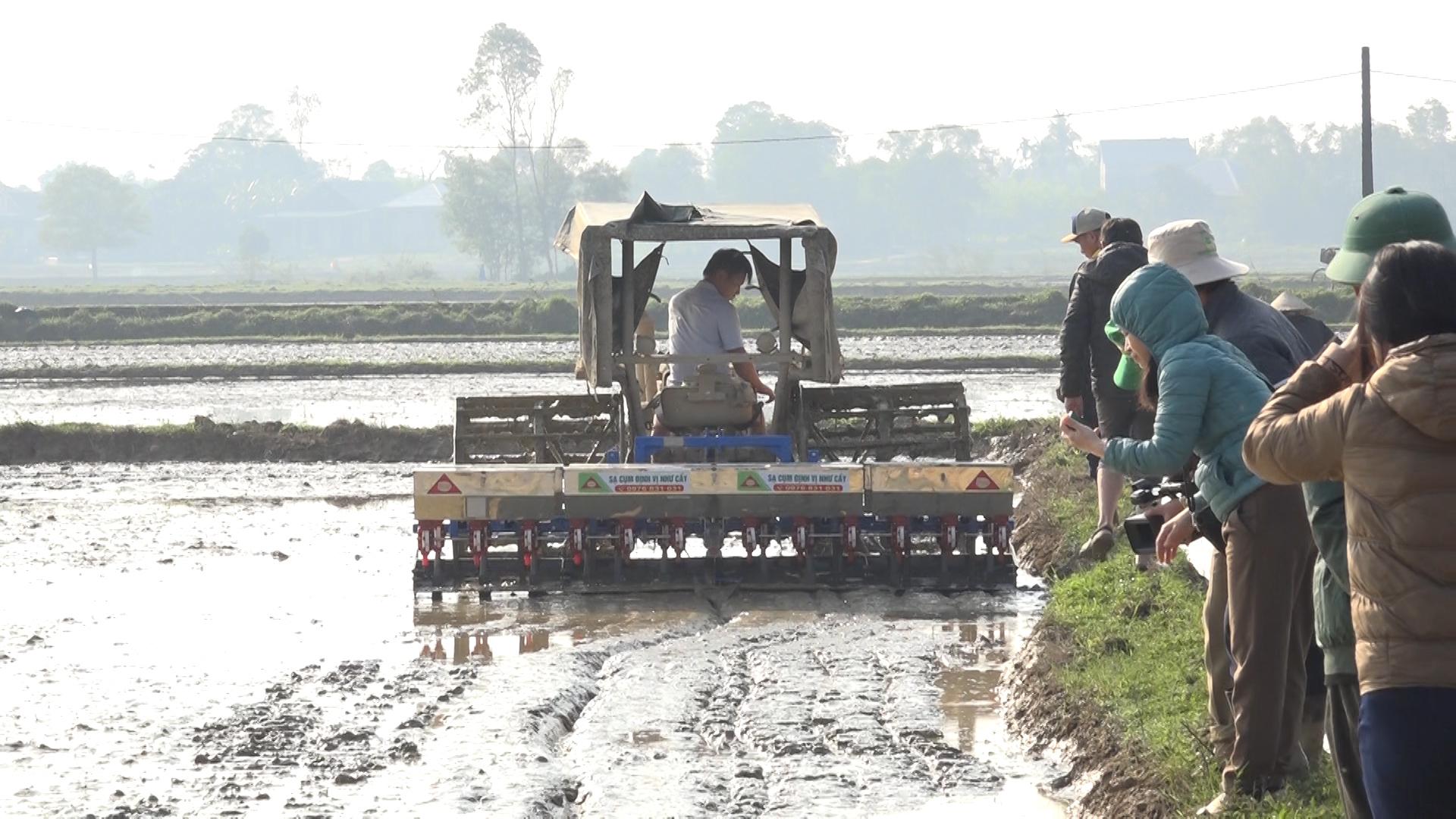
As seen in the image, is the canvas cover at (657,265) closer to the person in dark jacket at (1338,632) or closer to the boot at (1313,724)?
the boot at (1313,724)

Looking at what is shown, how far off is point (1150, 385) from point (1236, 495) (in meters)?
0.48

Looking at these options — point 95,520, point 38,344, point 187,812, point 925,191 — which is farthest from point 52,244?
point 187,812

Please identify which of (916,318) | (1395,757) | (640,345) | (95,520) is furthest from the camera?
(916,318)

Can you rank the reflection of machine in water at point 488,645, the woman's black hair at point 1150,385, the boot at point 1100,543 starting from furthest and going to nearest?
the boot at point 1100,543 → the reflection of machine in water at point 488,645 → the woman's black hair at point 1150,385

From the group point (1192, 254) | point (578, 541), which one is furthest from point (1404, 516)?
point (578, 541)

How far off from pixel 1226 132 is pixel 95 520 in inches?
5419

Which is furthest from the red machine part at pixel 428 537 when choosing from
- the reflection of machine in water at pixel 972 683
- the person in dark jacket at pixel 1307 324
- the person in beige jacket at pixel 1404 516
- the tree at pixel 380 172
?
the tree at pixel 380 172

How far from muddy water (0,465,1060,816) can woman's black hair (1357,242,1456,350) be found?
2820 millimetres

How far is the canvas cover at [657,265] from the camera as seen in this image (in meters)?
11.8

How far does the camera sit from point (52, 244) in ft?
384

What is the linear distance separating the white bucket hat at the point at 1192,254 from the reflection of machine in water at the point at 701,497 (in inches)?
169

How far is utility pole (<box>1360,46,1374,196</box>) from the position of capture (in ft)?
97.2

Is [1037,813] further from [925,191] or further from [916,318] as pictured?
[925,191]

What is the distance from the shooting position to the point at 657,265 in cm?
1243
